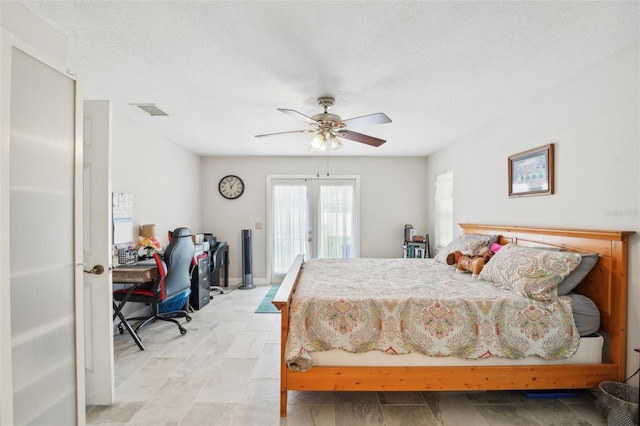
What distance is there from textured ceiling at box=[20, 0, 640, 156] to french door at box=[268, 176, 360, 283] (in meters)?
2.56

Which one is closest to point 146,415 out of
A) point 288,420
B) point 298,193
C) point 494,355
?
point 288,420

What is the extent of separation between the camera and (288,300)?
2098 millimetres

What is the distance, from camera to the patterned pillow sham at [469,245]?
322 centimetres

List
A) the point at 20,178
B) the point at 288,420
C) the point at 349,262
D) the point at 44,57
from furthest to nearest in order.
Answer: the point at 349,262 → the point at 288,420 → the point at 44,57 → the point at 20,178

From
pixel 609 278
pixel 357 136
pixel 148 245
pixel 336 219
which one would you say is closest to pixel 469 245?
pixel 609 278

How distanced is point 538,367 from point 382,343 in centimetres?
103

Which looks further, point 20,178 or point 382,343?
point 382,343

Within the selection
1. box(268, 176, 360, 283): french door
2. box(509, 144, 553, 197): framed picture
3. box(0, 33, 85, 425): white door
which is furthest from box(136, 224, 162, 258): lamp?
box(509, 144, 553, 197): framed picture

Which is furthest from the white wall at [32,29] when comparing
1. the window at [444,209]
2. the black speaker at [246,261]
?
the window at [444,209]

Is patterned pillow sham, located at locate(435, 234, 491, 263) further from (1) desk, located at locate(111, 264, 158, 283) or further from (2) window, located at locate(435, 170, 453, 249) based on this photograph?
(1) desk, located at locate(111, 264, 158, 283)

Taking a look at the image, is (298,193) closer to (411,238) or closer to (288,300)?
(411,238)

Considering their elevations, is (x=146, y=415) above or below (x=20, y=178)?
below

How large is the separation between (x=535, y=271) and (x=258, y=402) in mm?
2100

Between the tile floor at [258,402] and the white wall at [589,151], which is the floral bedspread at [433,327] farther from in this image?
the white wall at [589,151]
